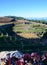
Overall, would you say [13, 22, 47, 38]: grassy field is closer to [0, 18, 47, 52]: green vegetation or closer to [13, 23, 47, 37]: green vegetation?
[13, 23, 47, 37]: green vegetation

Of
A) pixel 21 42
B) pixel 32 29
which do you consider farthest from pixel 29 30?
pixel 21 42

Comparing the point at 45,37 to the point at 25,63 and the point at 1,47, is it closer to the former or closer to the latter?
the point at 1,47

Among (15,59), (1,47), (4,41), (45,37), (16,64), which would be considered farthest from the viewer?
(45,37)

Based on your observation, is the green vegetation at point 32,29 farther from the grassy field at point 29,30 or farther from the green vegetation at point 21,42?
the green vegetation at point 21,42

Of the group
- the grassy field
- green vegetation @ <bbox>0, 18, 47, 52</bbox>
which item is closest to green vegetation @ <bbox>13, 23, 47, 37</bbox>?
the grassy field

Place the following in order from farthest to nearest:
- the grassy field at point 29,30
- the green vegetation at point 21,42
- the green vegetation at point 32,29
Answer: the green vegetation at point 32,29
the grassy field at point 29,30
the green vegetation at point 21,42

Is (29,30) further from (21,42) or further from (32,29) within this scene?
(21,42)

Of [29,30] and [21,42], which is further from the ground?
[21,42]

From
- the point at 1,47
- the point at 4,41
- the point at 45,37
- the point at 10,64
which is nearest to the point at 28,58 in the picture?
the point at 10,64

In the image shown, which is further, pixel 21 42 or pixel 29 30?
pixel 29 30

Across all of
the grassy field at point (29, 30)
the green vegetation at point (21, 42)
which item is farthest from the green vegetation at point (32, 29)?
the green vegetation at point (21, 42)

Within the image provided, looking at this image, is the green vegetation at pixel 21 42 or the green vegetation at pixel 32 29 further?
the green vegetation at pixel 32 29
